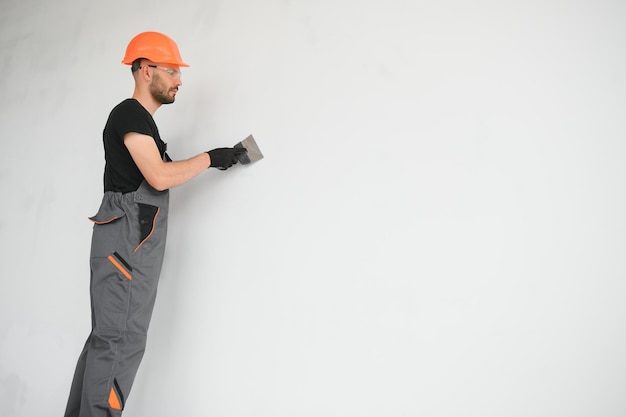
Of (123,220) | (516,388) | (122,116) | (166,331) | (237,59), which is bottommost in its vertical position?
(516,388)

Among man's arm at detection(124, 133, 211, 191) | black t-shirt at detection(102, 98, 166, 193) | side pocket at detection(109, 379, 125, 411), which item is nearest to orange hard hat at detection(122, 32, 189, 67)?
black t-shirt at detection(102, 98, 166, 193)

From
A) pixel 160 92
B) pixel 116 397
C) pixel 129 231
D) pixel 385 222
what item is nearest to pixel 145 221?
pixel 129 231

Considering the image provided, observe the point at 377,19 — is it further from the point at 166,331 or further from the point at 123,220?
the point at 166,331

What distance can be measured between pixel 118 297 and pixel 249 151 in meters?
0.64

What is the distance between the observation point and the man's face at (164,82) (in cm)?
192

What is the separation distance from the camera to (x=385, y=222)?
5.45 ft

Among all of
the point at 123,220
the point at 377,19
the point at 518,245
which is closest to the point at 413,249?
the point at 518,245

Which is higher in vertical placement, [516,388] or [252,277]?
[252,277]

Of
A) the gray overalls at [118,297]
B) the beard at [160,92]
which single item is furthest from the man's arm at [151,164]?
the beard at [160,92]

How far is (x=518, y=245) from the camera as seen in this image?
1.45 m

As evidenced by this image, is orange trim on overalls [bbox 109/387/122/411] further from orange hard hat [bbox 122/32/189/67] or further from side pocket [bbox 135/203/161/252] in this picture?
orange hard hat [bbox 122/32/189/67]

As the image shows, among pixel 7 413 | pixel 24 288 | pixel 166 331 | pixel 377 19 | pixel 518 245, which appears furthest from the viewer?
pixel 24 288

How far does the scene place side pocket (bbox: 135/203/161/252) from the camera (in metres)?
1.83

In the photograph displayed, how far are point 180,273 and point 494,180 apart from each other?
1176 mm
